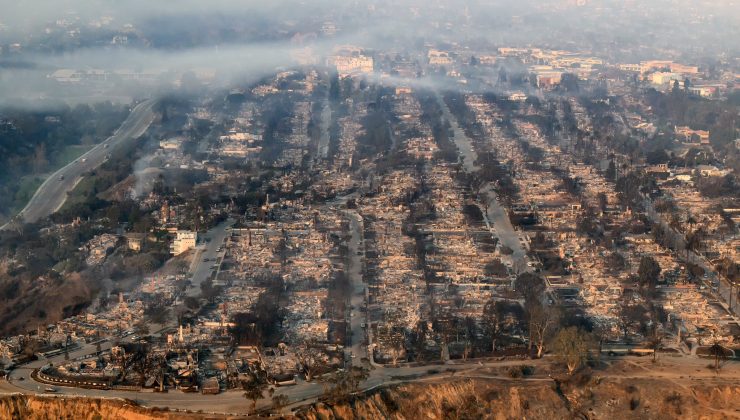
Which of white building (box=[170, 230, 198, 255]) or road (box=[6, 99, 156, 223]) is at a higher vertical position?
white building (box=[170, 230, 198, 255])

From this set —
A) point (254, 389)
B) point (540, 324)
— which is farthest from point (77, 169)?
point (254, 389)

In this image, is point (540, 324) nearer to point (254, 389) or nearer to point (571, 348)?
point (571, 348)

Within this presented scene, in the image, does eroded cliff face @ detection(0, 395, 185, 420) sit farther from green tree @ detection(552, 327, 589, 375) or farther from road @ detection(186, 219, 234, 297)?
green tree @ detection(552, 327, 589, 375)

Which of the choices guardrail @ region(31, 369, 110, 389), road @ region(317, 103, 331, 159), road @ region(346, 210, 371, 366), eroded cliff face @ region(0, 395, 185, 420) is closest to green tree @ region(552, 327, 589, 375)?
road @ region(346, 210, 371, 366)

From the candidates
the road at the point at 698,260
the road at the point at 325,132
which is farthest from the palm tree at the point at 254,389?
the road at the point at 325,132

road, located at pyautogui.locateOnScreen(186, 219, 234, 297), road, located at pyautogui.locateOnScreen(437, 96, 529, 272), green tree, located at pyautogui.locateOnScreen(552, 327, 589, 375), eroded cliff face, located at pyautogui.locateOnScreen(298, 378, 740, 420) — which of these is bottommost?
Answer: road, located at pyautogui.locateOnScreen(437, 96, 529, 272)

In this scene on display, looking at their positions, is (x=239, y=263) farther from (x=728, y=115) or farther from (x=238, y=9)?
(x=238, y=9)

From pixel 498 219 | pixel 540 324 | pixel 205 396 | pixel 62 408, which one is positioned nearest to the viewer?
pixel 62 408
